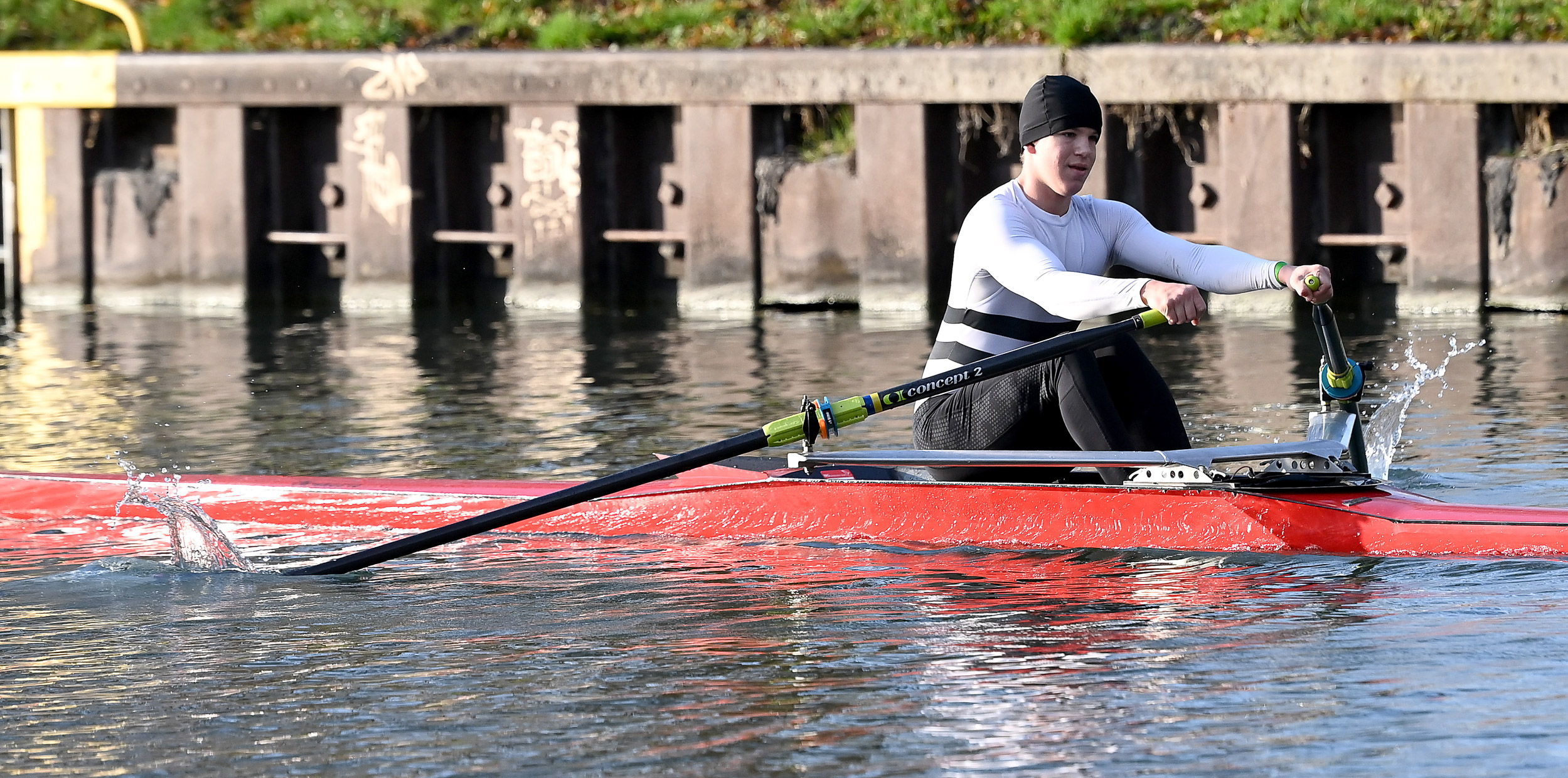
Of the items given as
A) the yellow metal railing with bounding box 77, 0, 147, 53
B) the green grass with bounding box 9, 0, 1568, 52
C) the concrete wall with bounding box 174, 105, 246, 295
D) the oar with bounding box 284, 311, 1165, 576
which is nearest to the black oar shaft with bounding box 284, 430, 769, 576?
the oar with bounding box 284, 311, 1165, 576

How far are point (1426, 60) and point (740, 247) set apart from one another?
4.00 meters

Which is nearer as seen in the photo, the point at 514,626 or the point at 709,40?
the point at 514,626

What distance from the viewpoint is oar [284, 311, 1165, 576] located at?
195 inches

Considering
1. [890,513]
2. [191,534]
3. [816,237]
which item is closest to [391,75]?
[816,237]

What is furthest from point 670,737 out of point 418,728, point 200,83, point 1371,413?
point 200,83

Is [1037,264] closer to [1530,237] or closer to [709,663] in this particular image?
[709,663]

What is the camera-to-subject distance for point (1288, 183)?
1066 centimetres

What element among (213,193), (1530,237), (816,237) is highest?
(213,193)

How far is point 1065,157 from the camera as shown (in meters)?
5.14

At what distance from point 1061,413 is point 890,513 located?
60cm

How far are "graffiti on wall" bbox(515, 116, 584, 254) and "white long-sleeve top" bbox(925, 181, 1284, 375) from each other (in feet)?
23.1

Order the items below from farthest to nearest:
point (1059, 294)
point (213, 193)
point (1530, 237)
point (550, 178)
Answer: point (213, 193)
point (550, 178)
point (1530, 237)
point (1059, 294)

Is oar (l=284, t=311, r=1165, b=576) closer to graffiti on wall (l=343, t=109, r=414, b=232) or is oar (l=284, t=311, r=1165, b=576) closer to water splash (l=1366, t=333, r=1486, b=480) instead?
water splash (l=1366, t=333, r=1486, b=480)

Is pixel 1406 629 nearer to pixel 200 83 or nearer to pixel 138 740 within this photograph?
pixel 138 740
